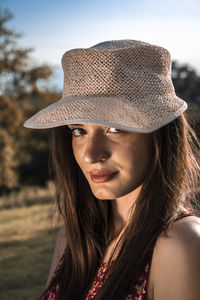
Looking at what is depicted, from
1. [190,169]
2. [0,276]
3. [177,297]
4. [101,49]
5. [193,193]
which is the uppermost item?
[101,49]

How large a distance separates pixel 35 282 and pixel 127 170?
3.65m

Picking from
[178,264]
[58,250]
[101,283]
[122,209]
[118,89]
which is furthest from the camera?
[58,250]

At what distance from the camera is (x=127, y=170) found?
156 cm

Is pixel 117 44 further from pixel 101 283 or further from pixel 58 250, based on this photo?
pixel 58 250

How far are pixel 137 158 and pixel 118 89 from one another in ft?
0.81

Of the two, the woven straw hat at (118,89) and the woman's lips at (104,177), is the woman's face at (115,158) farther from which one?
the woven straw hat at (118,89)

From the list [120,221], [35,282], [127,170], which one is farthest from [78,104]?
[35,282]

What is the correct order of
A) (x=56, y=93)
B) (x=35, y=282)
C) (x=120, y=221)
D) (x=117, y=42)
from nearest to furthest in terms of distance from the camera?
(x=117, y=42) → (x=120, y=221) → (x=35, y=282) → (x=56, y=93)

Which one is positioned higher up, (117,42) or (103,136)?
(117,42)

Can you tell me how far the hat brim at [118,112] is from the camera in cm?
137

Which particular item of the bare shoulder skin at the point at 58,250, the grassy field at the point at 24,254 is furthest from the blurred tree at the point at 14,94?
the bare shoulder skin at the point at 58,250

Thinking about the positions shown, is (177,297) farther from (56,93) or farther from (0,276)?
(56,93)

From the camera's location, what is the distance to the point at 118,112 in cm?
139

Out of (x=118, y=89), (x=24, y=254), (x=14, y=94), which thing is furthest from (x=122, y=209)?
(x=14, y=94)
